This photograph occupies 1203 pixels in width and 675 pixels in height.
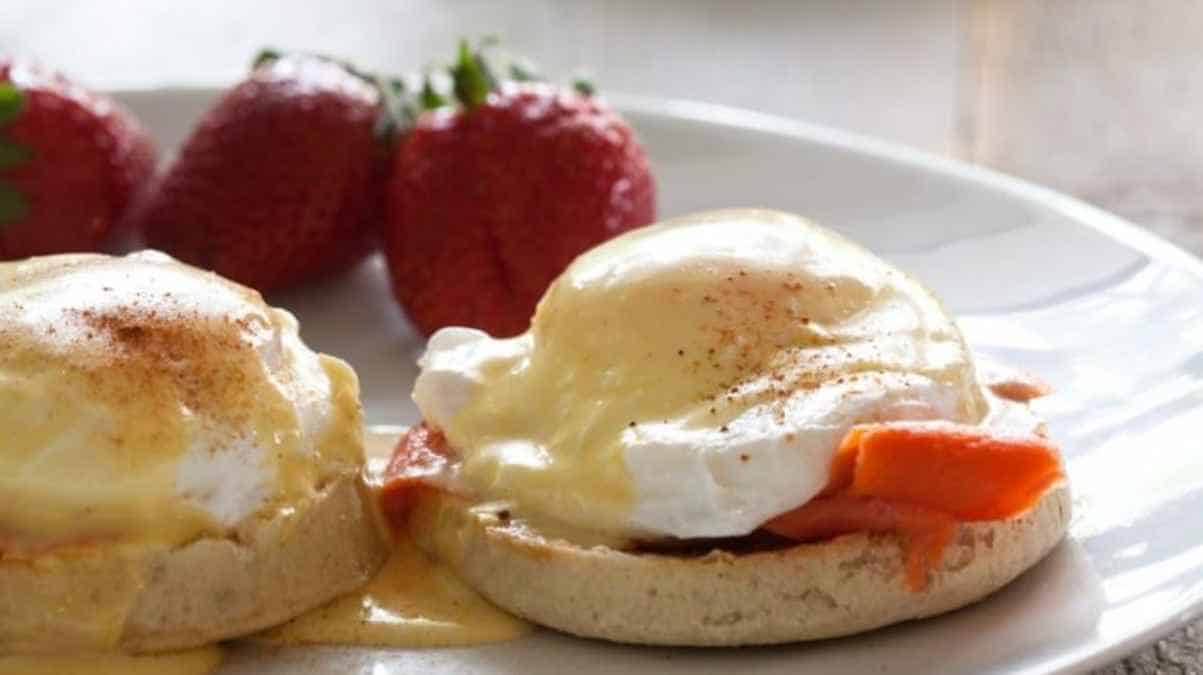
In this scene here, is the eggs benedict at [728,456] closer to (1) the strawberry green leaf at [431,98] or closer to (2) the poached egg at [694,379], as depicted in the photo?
(2) the poached egg at [694,379]

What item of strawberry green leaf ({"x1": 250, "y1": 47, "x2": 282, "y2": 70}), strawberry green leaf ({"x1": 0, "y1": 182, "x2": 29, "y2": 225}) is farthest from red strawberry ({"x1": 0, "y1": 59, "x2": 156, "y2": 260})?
strawberry green leaf ({"x1": 250, "y1": 47, "x2": 282, "y2": 70})

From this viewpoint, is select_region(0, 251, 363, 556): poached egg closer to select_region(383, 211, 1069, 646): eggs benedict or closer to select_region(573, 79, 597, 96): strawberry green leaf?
select_region(383, 211, 1069, 646): eggs benedict

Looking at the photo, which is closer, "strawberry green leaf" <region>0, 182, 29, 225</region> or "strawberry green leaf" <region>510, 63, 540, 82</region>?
"strawberry green leaf" <region>0, 182, 29, 225</region>

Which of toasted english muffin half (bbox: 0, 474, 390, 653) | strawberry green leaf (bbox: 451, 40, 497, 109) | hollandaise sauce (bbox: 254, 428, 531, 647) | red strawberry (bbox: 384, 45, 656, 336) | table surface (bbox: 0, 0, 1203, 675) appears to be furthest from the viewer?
table surface (bbox: 0, 0, 1203, 675)

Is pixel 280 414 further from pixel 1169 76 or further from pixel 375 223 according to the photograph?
pixel 1169 76

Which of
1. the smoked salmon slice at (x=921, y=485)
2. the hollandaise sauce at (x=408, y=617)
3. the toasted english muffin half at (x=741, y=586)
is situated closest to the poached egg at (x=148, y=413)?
the hollandaise sauce at (x=408, y=617)

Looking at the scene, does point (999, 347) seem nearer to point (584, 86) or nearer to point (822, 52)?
point (584, 86)
